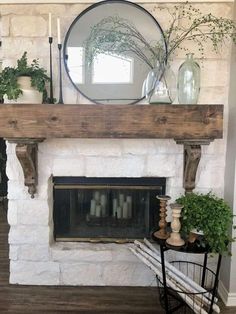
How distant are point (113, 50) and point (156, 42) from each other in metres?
0.26

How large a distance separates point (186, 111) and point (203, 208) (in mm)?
518

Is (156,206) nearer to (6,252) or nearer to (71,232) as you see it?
(71,232)

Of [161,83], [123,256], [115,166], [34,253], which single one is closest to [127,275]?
[123,256]

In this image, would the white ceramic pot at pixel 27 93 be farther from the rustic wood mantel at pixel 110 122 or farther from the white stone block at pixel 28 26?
the white stone block at pixel 28 26

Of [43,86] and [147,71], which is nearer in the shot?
[43,86]

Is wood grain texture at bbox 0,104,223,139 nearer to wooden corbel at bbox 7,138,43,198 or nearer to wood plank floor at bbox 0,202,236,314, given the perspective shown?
wooden corbel at bbox 7,138,43,198

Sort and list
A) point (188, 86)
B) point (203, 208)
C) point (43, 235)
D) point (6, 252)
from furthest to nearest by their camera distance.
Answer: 1. point (6, 252)
2. point (43, 235)
3. point (188, 86)
4. point (203, 208)

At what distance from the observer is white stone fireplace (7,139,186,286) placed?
80.7 inches

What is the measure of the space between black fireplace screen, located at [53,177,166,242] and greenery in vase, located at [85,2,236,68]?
815 mm

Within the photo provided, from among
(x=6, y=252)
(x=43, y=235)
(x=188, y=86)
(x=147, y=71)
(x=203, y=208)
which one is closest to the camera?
(x=203, y=208)

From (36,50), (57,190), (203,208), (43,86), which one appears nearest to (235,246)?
(203,208)

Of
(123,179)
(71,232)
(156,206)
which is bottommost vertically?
(71,232)

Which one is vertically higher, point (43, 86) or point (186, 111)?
point (43, 86)

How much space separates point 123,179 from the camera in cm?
213
